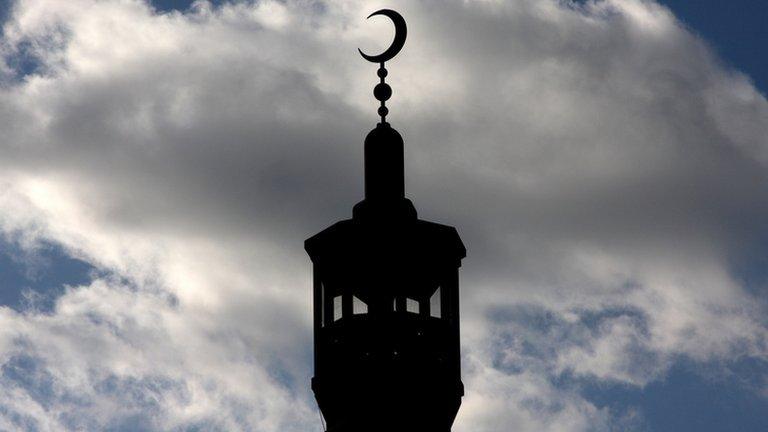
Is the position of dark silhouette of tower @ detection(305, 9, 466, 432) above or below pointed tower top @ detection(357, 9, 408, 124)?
below

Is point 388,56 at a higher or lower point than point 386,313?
higher

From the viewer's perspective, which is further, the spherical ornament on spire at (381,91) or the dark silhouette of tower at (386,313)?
the spherical ornament on spire at (381,91)

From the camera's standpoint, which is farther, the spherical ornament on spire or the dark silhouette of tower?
the spherical ornament on spire

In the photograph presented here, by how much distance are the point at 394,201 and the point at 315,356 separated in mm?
3766

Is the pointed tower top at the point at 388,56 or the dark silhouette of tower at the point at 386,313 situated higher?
the pointed tower top at the point at 388,56

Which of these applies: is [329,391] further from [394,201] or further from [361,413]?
[394,201]

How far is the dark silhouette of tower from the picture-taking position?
27.8 metres

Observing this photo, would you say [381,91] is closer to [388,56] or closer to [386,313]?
[388,56]

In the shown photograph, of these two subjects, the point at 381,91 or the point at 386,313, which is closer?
the point at 386,313

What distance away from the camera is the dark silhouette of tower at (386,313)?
91.2ft

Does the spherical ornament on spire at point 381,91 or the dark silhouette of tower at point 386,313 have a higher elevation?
the spherical ornament on spire at point 381,91

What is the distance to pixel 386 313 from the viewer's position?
2814cm

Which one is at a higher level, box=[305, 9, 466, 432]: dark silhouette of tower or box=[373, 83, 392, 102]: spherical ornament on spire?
box=[373, 83, 392, 102]: spherical ornament on spire

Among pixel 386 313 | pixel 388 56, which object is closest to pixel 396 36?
pixel 388 56
